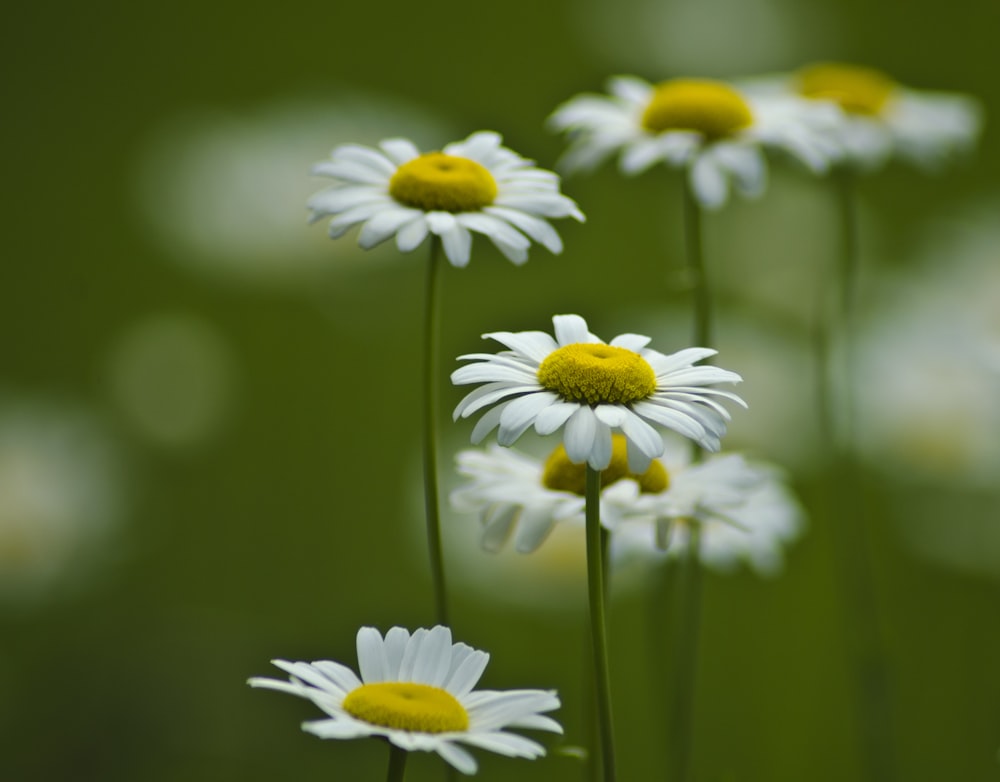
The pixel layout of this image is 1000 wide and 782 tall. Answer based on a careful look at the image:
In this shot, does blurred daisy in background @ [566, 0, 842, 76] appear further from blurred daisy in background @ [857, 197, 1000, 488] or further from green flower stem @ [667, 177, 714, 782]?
green flower stem @ [667, 177, 714, 782]

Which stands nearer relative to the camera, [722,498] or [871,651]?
[722,498]

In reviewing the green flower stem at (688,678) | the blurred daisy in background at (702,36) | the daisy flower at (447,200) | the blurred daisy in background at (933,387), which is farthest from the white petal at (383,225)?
the blurred daisy in background at (702,36)

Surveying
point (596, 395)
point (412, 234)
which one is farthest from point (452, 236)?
point (596, 395)

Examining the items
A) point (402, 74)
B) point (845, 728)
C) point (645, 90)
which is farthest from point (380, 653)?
point (402, 74)

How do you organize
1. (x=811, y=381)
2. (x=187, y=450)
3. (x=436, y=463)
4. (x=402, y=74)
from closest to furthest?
(x=436, y=463), (x=811, y=381), (x=187, y=450), (x=402, y=74)

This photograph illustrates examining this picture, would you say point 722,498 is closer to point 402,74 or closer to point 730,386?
point 730,386

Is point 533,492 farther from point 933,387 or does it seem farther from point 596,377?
point 933,387

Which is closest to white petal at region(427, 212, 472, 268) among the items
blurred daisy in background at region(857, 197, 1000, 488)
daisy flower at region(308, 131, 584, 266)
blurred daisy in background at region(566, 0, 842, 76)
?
daisy flower at region(308, 131, 584, 266)

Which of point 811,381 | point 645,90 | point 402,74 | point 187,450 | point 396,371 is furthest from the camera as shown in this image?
point 402,74
